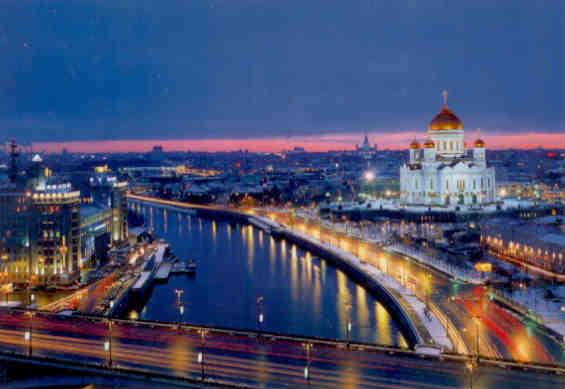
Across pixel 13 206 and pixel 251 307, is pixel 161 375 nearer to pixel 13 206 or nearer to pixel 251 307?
pixel 251 307

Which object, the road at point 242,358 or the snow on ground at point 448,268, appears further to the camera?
the snow on ground at point 448,268

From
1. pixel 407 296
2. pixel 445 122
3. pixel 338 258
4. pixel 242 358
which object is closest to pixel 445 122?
pixel 445 122

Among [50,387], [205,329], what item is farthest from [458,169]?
[50,387]

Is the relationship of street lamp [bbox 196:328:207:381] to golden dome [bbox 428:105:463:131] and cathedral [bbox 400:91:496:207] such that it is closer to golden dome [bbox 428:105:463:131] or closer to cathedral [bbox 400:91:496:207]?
cathedral [bbox 400:91:496:207]

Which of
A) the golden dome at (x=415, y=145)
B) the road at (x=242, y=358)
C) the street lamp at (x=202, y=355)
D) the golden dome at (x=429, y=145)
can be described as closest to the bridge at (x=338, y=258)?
the road at (x=242, y=358)

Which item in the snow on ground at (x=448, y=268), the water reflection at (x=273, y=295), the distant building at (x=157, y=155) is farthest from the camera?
the distant building at (x=157, y=155)

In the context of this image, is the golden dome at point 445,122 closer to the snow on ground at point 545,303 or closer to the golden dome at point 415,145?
the golden dome at point 415,145

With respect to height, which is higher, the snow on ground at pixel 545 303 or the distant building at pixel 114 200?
the distant building at pixel 114 200
